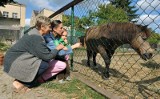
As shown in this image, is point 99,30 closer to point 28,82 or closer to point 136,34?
point 136,34

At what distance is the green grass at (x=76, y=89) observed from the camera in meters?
3.51

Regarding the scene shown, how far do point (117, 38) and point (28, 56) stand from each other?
1716 millimetres

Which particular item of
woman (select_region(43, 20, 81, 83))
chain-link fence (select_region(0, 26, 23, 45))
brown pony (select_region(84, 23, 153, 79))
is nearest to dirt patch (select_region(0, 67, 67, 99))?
woman (select_region(43, 20, 81, 83))

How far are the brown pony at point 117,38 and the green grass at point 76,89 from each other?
87 centimetres

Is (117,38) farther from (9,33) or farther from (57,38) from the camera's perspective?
(9,33)

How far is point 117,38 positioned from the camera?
461 cm

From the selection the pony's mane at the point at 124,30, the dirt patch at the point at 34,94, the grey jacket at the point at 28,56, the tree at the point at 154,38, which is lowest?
the dirt patch at the point at 34,94

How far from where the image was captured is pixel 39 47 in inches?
148

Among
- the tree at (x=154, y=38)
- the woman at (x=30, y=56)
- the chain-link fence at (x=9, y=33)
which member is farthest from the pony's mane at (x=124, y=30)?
the chain-link fence at (x=9, y=33)

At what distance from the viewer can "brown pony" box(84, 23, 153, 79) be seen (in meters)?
4.06

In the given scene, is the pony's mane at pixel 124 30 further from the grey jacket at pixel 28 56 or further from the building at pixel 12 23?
the building at pixel 12 23

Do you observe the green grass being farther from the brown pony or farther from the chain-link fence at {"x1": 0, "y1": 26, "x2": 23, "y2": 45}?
the chain-link fence at {"x1": 0, "y1": 26, "x2": 23, "y2": 45}

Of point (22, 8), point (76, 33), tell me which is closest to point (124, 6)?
point (76, 33)

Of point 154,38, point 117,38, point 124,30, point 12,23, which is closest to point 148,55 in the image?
point 154,38
